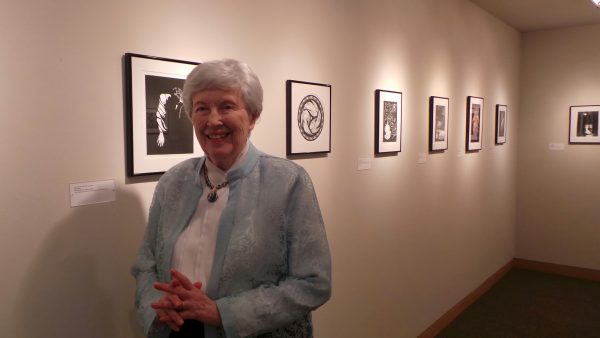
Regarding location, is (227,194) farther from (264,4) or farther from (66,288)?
(264,4)

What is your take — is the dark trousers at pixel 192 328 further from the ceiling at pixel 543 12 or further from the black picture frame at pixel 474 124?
the ceiling at pixel 543 12

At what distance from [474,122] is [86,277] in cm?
407

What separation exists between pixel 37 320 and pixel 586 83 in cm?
616

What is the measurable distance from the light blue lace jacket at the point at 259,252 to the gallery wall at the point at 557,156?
539cm

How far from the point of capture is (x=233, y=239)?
141 centimetres

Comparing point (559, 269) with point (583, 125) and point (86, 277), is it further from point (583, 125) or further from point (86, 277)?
point (86, 277)

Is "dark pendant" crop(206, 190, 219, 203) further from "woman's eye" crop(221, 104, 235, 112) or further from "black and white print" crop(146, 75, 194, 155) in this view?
"black and white print" crop(146, 75, 194, 155)

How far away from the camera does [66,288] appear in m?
1.61

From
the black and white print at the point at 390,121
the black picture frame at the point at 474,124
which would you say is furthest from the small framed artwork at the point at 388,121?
the black picture frame at the point at 474,124

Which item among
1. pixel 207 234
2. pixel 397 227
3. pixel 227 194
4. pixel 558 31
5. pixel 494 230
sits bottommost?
pixel 494 230

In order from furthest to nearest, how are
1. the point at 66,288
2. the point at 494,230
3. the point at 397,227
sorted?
the point at 494,230 < the point at 397,227 < the point at 66,288

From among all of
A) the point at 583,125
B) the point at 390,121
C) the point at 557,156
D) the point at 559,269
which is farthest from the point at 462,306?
the point at 583,125

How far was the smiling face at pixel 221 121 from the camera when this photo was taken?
57.1 inches

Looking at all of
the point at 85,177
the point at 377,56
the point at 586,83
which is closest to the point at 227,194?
the point at 85,177
